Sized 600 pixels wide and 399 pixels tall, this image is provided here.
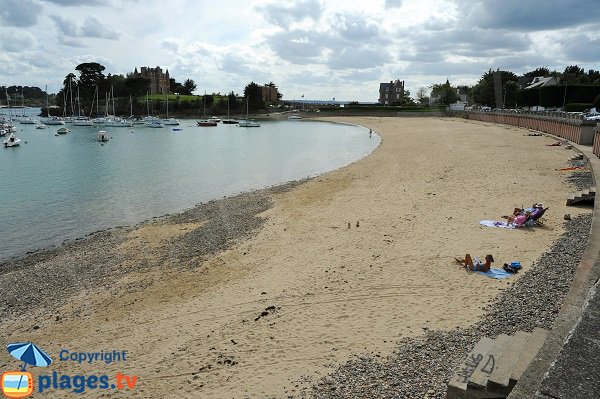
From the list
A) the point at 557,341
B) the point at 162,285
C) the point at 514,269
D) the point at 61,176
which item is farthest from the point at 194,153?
the point at 557,341

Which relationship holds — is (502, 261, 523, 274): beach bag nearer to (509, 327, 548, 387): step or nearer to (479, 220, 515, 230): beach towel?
(479, 220, 515, 230): beach towel

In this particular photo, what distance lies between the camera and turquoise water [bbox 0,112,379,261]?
953 inches

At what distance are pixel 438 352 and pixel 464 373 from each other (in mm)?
1870

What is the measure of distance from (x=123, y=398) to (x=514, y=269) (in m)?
9.88

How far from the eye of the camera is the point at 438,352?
842 cm

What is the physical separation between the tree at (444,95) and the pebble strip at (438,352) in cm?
16371

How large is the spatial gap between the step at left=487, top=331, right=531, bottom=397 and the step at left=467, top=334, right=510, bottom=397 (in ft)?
0.24

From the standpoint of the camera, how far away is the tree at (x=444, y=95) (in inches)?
6667

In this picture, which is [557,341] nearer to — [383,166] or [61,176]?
[383,166]

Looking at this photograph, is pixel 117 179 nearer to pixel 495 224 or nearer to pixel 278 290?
pixel 278 290

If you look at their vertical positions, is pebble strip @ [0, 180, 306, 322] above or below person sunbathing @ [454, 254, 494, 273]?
Answer: below

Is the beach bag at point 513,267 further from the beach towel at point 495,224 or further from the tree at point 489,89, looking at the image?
the tree at point 489,89

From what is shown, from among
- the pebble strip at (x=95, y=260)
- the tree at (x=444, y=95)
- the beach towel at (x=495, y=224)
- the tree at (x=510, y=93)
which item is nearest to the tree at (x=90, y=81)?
the tree at (x=444, y=95)

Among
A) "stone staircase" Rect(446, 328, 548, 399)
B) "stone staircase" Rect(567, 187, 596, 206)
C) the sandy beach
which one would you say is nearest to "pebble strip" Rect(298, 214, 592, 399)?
the sandy beach
